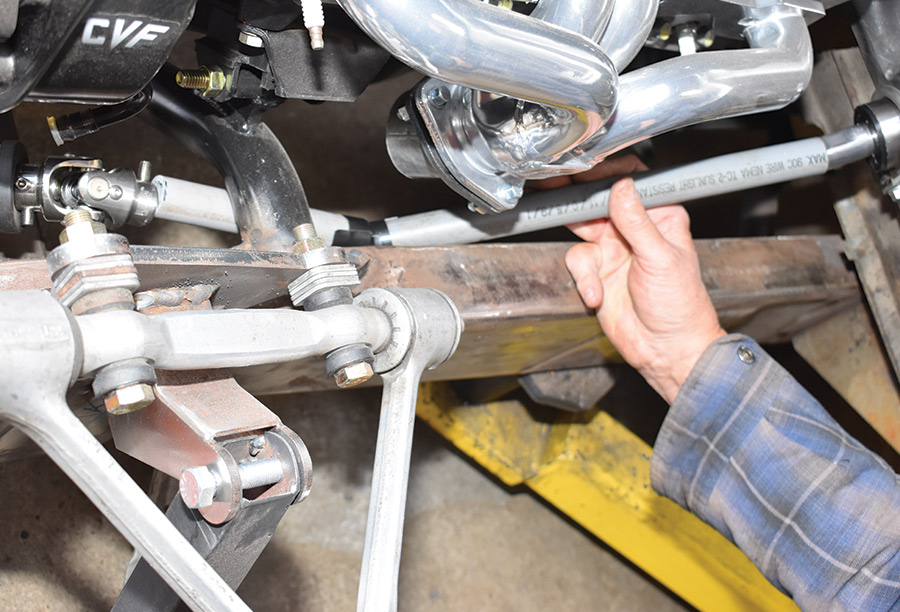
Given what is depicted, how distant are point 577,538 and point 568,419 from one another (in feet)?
1.02

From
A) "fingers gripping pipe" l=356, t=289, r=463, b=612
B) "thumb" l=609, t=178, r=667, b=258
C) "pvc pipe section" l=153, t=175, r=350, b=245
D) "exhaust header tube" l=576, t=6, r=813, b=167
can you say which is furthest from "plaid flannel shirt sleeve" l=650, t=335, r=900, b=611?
"pvc pipe section" l=153, t=175, r=350, b=245

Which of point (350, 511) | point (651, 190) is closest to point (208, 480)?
point (651, 190)

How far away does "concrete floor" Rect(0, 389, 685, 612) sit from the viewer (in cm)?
101

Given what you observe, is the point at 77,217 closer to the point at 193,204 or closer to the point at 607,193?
the point at 193,204

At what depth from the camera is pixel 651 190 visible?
89 cm

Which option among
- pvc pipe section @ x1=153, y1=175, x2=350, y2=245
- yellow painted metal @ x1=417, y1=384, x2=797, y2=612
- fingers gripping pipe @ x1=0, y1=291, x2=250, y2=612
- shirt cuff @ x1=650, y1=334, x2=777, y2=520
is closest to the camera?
fingers gripping pipe @ x1=0, y1=291, x2=250, y2=612

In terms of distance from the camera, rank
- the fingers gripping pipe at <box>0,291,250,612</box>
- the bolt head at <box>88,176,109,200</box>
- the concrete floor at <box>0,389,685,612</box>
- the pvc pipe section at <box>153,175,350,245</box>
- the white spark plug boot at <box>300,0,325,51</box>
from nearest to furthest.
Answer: the fingers gripping pipe at <box>0,291,250,612</box> → the white spark plug boot at <box>300,0,325,51</box> → the bolt head at <box>88,176,109,200</box> → the pvc pipe section at <box>153,175,350,245</box> → the concrete floor at <box>0,389,685,612</box>

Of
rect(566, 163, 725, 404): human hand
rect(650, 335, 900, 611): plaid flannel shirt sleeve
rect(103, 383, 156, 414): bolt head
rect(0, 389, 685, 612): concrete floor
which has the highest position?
rect(103, 383, 156, 414): bolt head

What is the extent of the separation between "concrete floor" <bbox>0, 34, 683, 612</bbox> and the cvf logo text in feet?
2.03

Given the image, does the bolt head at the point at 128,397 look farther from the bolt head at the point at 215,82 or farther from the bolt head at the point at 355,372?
the bolt head at the point at 215,82

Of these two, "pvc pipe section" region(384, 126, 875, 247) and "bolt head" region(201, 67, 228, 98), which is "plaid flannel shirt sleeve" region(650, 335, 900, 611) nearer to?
"pvc pipe section" region(384, 126, 875, 247)

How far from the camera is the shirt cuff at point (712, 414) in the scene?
86 centimetres

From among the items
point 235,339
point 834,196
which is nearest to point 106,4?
point 235,339

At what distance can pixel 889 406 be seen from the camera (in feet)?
3.57
